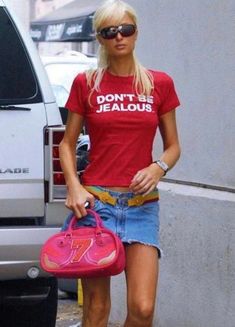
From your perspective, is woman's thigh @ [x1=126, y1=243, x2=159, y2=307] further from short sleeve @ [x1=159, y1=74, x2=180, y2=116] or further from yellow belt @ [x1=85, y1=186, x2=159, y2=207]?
short sleeve @ [x1=159, y1=74, x2=180, y2=116]

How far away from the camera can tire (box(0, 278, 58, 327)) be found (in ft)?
19.8

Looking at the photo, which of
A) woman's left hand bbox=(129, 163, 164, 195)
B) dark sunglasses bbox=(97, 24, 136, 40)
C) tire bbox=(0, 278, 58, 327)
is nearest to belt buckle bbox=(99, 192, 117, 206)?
woman's left hand bbox=(129, 163, 164, 195)

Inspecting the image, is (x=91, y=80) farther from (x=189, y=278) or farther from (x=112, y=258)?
(x=189, y=278)

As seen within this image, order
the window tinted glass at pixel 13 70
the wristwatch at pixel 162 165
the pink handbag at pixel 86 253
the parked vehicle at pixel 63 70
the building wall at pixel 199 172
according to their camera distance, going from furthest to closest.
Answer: the parked vehicle at pixel 63 70 → the building wall at pixel 199 172 → the window tinted glass at pixel 13 70 → the wristwatch at pixel 162 165 → the pink handbag at pixel 86 253

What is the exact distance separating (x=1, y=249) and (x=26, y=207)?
26cm

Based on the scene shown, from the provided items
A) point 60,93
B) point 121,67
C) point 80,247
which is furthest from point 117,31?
point 60,93

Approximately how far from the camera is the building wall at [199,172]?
6336 millimetres

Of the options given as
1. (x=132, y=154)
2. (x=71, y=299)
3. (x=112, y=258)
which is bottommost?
(x=71, y=299)

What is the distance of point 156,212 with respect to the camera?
16.1 ft

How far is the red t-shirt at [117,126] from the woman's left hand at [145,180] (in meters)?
0.06

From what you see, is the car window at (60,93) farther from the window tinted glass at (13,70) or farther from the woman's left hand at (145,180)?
the woman's left hand at (145,180)

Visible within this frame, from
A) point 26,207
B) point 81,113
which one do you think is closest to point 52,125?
point 26,207

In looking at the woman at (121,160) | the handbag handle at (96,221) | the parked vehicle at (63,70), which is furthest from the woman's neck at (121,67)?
the parked vehicle at (63,70)

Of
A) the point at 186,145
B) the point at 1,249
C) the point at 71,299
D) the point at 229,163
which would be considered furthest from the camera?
the point at 71,299
